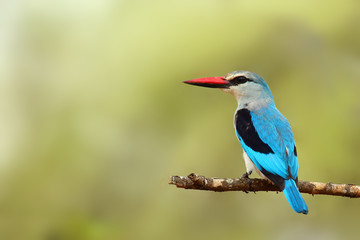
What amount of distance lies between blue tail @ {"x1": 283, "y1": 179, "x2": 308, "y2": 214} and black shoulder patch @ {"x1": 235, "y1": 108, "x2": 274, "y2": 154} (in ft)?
0.82

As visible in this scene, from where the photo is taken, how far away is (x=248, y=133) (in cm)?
297

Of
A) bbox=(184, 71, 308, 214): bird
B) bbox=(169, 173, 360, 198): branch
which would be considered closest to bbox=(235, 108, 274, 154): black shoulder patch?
bbox=(184, 71, 308, 214): bird

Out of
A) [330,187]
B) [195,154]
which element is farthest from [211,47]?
[330,187]

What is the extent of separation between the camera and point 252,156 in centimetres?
285

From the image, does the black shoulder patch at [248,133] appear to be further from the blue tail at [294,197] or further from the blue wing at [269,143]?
the blue tail at [294,197]

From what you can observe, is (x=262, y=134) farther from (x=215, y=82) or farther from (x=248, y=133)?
(x=215, y=82)

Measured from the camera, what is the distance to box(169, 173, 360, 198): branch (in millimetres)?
2302

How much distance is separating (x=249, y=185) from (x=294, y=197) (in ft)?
1.18

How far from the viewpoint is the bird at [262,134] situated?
8.83ft

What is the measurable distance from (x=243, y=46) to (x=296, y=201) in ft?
7.15

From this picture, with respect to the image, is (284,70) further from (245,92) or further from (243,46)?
(245,92)

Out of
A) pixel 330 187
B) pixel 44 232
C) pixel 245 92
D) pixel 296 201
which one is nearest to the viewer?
pixel 296 201

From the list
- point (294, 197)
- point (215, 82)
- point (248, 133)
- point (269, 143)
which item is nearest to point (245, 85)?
point (215, 82)

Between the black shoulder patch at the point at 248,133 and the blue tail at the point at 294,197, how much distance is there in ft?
0.82
